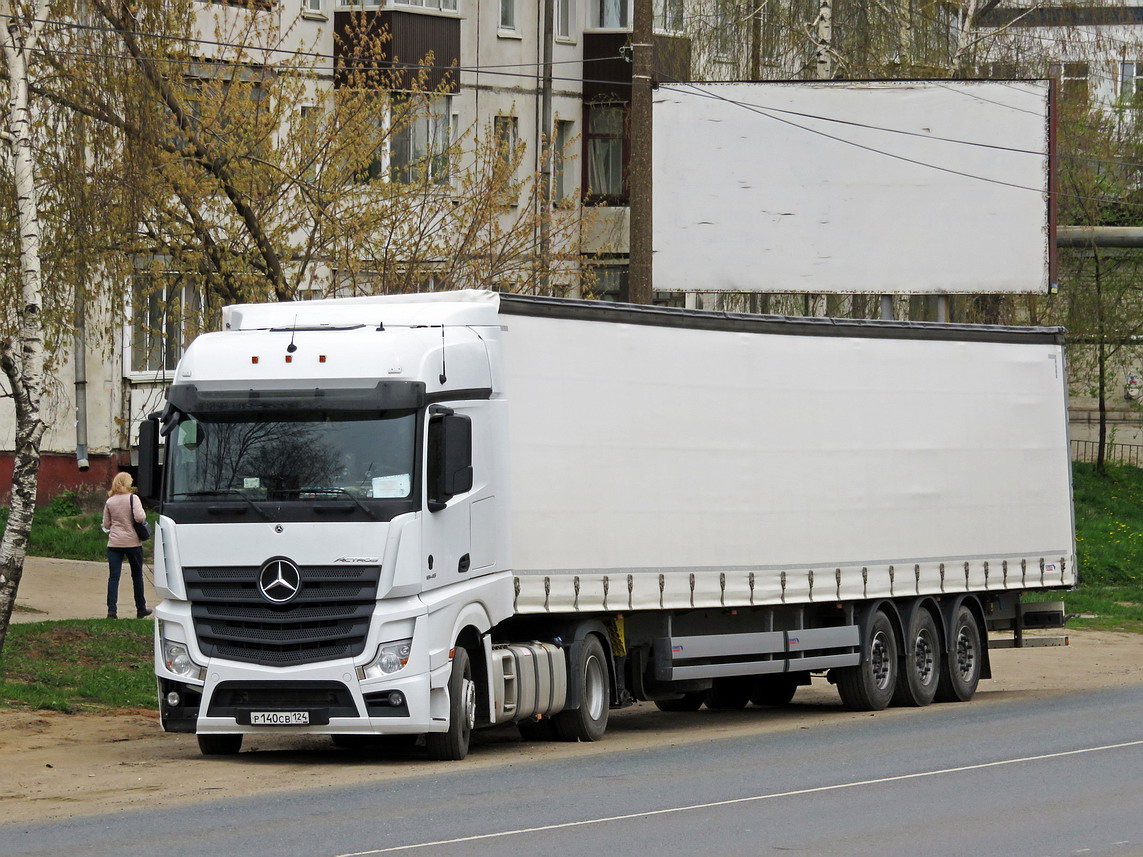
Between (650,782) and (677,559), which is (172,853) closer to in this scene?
(650,782)

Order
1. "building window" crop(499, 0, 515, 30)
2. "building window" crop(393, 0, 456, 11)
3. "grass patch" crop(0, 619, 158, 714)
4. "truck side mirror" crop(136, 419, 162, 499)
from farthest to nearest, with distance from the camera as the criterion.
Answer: "building window" crop(499, 0, 515, 30), "building window" crop(393, 0, 456, 11), "grass patch" crop(0, 619, 158, 714), "truck side mirror" crop(136, 419, 162, 499)

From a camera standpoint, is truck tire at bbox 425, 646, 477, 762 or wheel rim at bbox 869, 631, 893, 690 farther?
wheel rim at bbox 869, 631, 893, 690

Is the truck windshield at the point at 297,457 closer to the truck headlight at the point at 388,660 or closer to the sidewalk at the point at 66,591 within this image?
the truck headlight at the point at 388,660

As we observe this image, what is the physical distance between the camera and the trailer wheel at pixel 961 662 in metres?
20.9

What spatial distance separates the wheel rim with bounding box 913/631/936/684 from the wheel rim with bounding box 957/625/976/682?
1.66ft

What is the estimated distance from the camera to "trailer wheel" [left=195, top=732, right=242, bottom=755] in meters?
15.2

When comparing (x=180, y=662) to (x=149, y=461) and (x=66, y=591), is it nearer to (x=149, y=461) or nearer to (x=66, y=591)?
(x=149, y=461)

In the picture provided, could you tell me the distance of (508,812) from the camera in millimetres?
11727

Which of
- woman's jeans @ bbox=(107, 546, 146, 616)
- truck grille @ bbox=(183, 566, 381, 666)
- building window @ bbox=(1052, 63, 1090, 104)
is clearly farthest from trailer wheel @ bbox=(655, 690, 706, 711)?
building window @ bbox=(1052, 63, 1090, 104)

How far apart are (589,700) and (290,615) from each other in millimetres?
3423

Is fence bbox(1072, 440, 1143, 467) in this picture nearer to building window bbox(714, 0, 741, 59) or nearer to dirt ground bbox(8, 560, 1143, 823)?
building window bbox(714, 0, 741, 59)

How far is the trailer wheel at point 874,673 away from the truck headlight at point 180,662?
7554 millimetres

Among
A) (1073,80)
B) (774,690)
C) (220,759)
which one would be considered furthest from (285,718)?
(1073,80)

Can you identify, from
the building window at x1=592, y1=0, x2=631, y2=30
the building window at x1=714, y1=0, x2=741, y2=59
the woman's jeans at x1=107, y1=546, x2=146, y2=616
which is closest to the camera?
the woman's jeans at x1=107, y1=546, x2=146, y2=616
